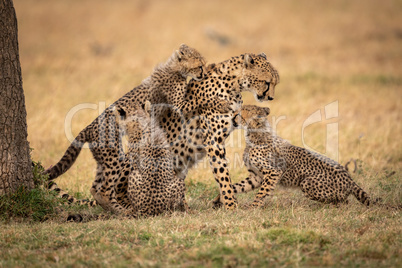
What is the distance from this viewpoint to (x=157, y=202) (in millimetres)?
4820

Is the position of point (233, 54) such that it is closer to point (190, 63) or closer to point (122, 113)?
point (190, 63)

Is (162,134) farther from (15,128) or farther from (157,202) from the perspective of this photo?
(15,128)

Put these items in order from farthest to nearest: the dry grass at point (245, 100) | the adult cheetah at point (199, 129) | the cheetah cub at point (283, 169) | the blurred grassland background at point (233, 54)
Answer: the blurred grassland background at point (233, 54) → the adult cheetah at point (199, 129) → the cheetah cub at point (283, 169) → the dry grass at point (245, 100)

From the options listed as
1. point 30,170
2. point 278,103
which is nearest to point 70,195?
point 30,170

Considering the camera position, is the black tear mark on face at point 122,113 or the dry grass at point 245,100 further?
the black tear mark on face at point 122,113

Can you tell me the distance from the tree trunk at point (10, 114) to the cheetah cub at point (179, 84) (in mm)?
1346

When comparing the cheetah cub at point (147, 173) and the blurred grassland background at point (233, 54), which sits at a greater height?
the blurred grassland background at point (233, 54)

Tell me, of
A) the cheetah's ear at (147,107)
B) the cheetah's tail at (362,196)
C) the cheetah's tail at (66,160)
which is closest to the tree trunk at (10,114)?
the cheetah's tail at (66,160)

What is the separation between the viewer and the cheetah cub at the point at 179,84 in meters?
5.46

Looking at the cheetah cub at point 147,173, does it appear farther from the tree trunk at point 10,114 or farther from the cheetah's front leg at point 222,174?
the tree trunk at point 10,114

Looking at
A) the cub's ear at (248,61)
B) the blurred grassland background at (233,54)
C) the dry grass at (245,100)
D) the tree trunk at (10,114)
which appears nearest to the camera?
the dry grass at (245,100)

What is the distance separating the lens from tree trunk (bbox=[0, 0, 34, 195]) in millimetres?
4637

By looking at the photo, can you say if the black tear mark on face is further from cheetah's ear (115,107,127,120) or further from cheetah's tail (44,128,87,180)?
cheetah's tail (44,128,87,180)

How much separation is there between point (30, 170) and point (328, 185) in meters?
2.73
